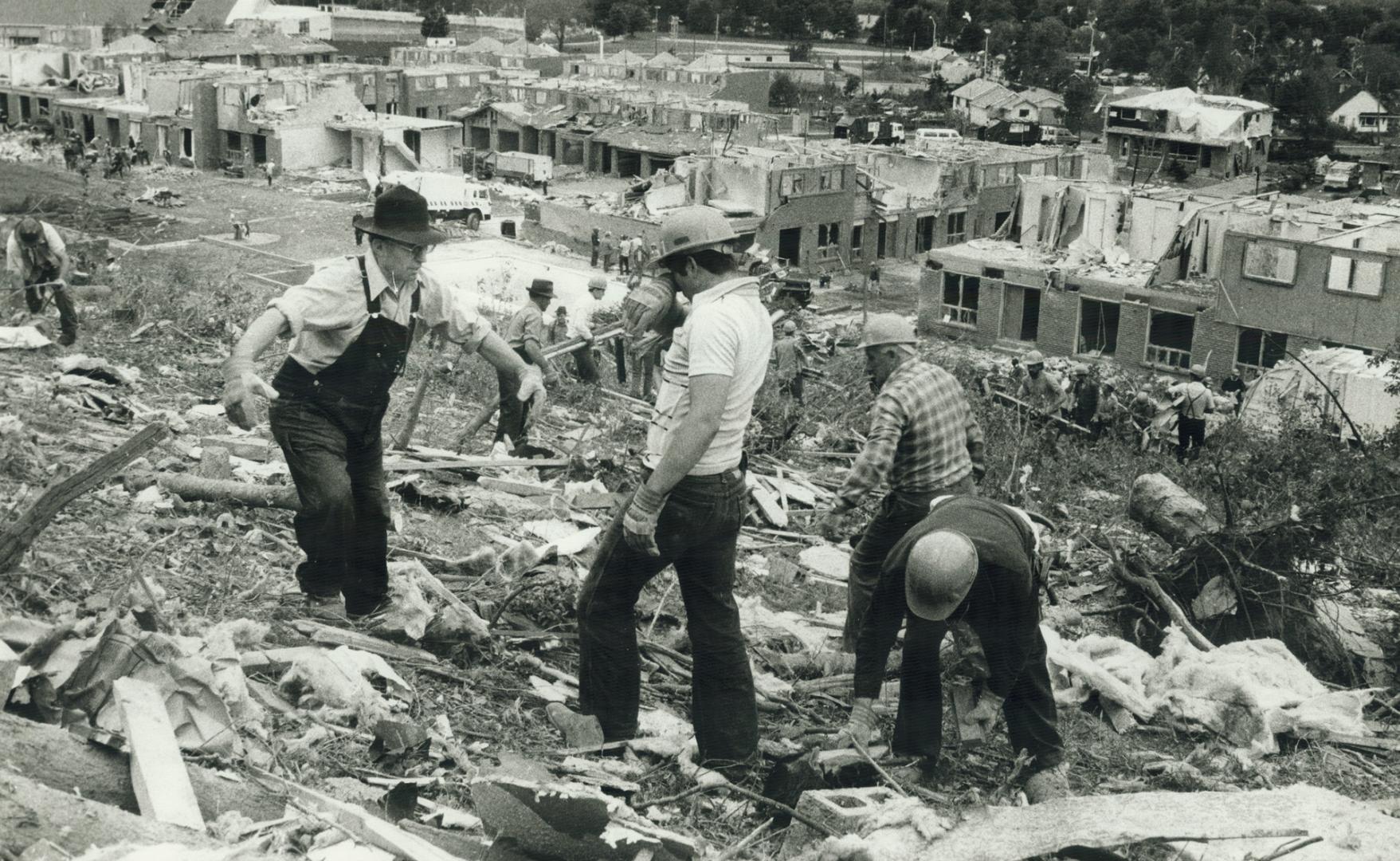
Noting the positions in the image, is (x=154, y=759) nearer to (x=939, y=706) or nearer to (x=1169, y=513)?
(x=939, y=706)

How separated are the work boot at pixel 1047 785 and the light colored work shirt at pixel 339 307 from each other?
233 cm

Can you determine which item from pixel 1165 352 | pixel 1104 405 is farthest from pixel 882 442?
pixel 1165 352

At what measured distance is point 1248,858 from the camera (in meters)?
3.46

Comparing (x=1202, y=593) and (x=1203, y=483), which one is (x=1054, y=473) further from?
(x=1202, y=593)

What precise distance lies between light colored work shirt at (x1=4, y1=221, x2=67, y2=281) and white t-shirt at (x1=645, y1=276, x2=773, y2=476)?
22.7ft

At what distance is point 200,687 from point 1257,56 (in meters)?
79.6

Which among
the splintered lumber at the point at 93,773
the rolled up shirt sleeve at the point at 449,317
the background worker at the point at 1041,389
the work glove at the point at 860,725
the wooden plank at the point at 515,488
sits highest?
the rolled up shirt sleeve at the point at 449,317

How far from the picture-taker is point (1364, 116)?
62969 mm

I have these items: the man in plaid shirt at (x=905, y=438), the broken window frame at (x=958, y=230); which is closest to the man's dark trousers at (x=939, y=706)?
the man in plaid shirt at (x=905, y=438)

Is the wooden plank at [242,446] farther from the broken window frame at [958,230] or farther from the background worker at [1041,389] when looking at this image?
the broken window frame at [958,230]

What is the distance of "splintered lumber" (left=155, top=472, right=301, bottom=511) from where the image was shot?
5.59 m

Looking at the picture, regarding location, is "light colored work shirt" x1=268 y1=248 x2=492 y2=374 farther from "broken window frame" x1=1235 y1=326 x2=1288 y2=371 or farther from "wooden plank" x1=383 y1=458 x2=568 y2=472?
"broken window frame" x1=1235 y1=326 x2=1288 y2=371

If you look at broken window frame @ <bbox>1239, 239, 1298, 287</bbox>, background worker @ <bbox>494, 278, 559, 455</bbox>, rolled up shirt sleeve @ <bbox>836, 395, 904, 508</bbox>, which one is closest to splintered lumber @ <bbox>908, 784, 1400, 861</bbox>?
rolled up shirt sleeve @ <bbox>836, 395, 904, 508</bbox>

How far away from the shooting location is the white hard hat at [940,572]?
394 cm
